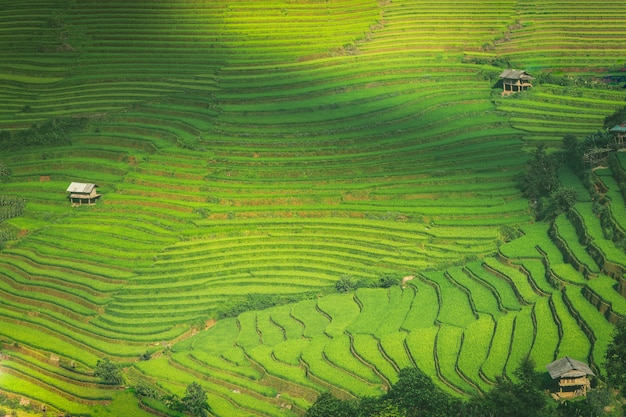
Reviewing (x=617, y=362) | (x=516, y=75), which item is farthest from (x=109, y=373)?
(x=516, y=75)

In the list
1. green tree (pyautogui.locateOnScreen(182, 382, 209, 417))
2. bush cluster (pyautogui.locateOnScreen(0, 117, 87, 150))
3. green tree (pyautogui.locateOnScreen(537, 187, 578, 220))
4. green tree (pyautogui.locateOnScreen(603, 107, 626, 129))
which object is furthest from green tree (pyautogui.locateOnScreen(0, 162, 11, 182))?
green tree (pyautogui.locateOnScreen(603, 107, 626, 129))

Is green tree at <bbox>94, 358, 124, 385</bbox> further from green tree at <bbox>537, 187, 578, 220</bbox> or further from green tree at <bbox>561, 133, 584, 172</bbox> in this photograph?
→ green tree at <bbox>561, 133, 584, 172</bbox>

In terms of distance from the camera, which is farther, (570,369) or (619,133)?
(619,133)

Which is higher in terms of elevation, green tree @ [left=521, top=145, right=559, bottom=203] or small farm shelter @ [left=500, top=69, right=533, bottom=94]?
small farm shelter @ [left=500, top=69, right=533, bottom=94]

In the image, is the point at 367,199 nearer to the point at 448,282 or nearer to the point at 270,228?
the point at 270,228

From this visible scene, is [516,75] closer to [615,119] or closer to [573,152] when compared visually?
[615,119]

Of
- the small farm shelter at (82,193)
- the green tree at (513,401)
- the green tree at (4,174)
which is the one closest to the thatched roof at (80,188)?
the small farm shelter at (82,193)
